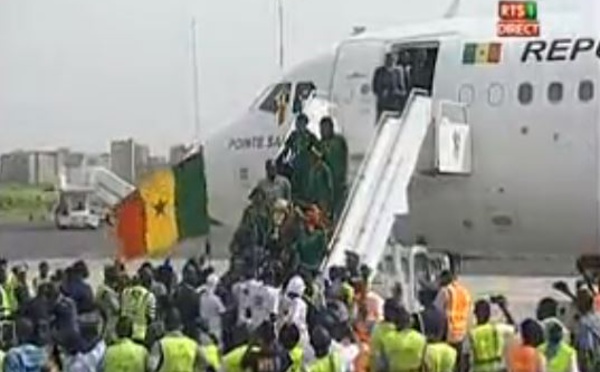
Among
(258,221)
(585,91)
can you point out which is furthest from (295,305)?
(585,91)

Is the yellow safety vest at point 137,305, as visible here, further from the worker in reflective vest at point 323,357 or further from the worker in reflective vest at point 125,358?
the worker in reflective vest at point 323,357

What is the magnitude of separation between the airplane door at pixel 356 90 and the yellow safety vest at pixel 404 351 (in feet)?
32.9

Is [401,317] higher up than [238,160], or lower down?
lower down

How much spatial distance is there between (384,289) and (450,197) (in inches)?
107

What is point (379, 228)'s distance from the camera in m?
22.0

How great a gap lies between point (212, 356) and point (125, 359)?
68 centimetres

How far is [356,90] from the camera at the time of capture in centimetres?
2380

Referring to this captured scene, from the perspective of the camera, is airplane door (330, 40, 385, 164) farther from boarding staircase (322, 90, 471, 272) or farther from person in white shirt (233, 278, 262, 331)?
person in white shirt (233, 278, 262, 331)

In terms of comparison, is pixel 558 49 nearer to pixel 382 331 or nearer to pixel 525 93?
pixel 525 93

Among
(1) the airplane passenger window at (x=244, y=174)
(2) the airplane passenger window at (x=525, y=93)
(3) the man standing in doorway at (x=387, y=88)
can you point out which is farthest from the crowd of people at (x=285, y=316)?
(1) the airplane passenger window at (x=244, y=174)

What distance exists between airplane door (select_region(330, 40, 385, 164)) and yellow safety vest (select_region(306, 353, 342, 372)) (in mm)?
10884

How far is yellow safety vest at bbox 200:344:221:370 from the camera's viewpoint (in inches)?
505

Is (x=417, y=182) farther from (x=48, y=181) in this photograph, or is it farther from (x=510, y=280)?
(x=48, y=181)

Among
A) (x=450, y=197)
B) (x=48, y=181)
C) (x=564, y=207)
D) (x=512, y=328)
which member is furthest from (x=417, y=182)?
(x=48, y=181)
